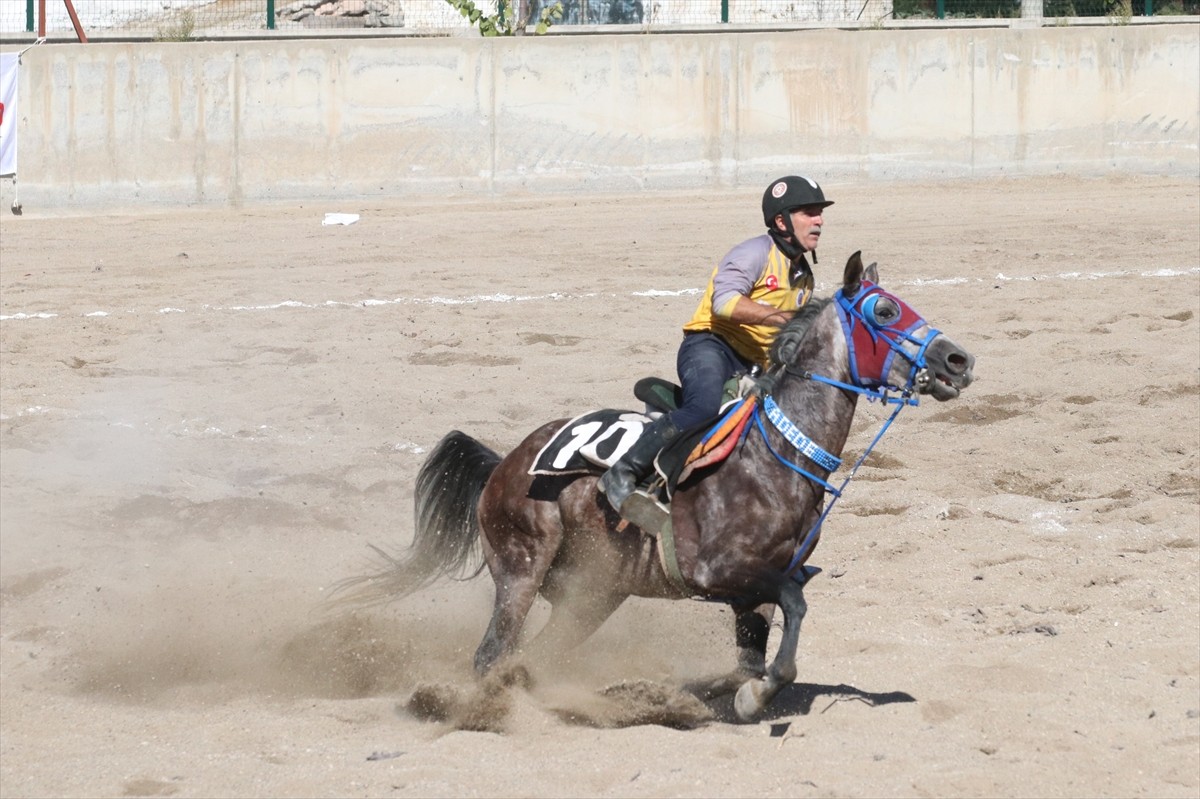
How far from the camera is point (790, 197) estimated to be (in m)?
6.62

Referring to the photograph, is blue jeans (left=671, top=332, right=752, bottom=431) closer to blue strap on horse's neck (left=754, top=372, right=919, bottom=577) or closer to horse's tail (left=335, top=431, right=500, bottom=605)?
blue strap on horse's neck (left=754, top=372, right=919, bottom=577)

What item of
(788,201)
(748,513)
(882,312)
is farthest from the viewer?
(788,201)

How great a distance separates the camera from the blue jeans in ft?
21.8

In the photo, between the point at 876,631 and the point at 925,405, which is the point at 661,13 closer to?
the point at 925,405

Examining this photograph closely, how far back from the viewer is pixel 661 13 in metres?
22.5

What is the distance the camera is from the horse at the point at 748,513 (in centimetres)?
616

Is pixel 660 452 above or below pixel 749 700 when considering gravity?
above

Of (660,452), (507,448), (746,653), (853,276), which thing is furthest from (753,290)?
(507,448)

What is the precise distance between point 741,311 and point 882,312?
2.11ft

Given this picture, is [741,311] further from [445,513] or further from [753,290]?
[445,513]

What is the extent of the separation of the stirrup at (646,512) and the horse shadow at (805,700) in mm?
891

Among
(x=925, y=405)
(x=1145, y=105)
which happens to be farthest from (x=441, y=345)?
(x=1145, y=105)

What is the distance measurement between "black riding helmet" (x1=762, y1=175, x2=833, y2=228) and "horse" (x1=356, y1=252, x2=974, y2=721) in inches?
14.3

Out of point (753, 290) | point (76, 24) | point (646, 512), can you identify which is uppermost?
point (76, 24)
